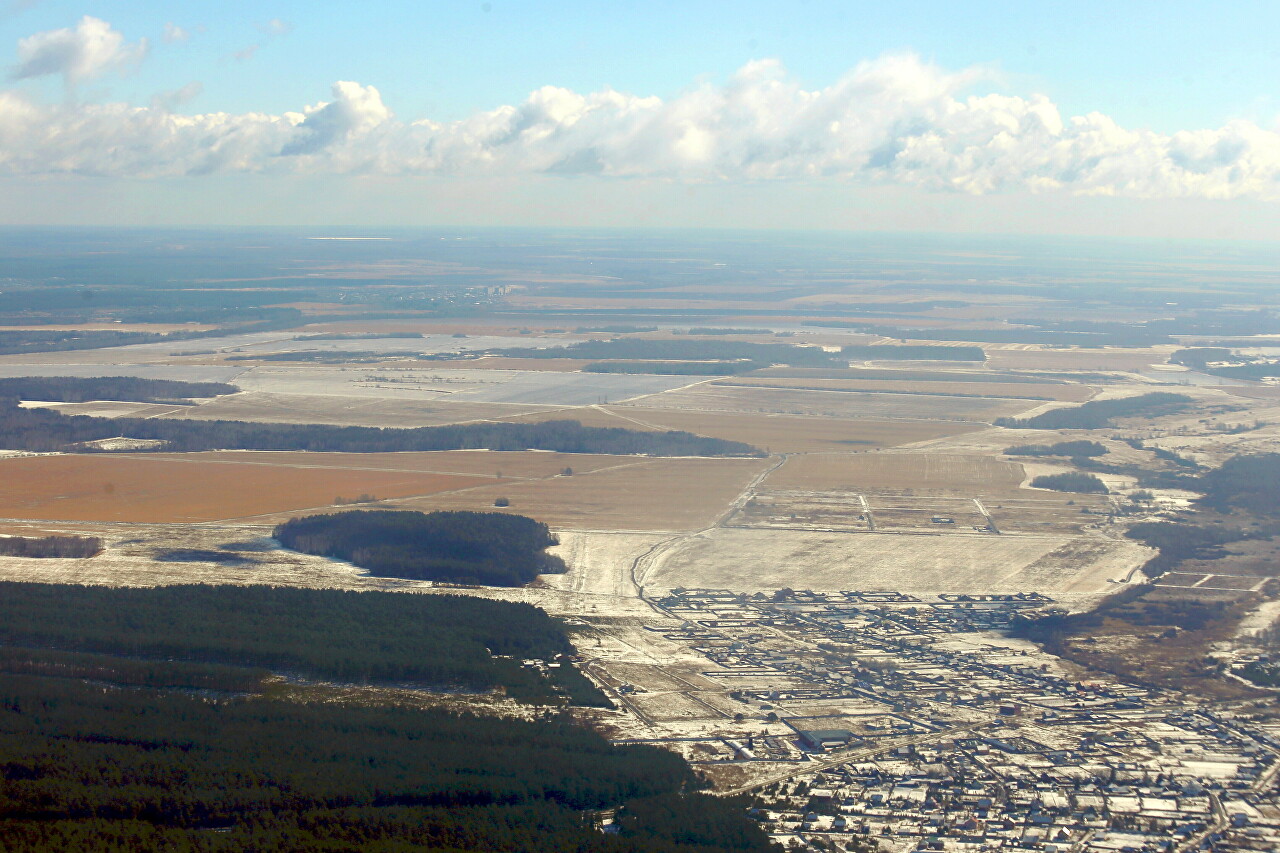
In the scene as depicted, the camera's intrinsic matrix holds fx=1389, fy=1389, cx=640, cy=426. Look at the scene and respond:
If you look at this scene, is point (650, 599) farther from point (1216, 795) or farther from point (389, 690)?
point (1216, 795)

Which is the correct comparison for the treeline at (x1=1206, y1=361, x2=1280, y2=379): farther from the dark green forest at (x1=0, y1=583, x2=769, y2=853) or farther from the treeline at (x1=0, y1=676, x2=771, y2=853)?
the treeline at (x1=0, y1=676, x2=771, y2=853)

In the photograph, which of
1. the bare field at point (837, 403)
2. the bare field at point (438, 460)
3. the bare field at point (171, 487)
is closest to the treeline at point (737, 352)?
the bare field at point (837, 403)

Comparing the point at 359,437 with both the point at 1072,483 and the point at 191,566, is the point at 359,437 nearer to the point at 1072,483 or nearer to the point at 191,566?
the point at 191,566

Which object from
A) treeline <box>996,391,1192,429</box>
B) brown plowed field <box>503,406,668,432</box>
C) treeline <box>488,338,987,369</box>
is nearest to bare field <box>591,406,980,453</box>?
brown plowed field <box>503,406,668,432</box>

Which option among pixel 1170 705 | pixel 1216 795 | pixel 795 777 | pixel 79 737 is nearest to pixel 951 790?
pixel 795 777

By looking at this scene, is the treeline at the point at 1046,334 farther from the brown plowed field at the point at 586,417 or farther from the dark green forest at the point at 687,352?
the brown plowed field at the point at 586,417

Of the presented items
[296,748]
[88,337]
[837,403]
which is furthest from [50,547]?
[88,337]
